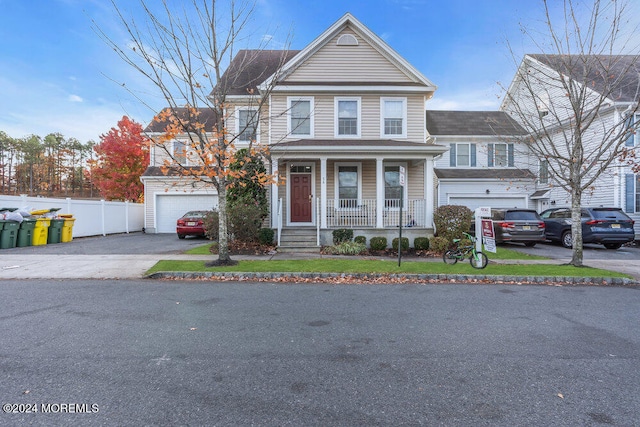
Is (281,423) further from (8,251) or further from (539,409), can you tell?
(8,251)

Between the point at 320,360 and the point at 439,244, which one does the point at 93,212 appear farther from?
the point at 320,360

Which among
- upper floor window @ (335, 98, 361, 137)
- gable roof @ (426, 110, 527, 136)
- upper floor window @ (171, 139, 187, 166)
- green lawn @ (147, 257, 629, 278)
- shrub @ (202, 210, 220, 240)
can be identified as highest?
gable roof @ (426, 110, 527, 136)

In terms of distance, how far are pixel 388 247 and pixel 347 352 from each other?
352 inches

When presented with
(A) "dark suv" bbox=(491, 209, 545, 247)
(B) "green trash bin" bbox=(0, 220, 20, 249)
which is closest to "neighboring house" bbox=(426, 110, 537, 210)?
(A) "dark suv" bbox=(491, 209, 545, 247)

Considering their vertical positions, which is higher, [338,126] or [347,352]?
[338,126]

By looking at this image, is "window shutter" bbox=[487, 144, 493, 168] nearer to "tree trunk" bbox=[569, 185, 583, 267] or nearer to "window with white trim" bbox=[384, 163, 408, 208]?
"window with white trim" bbox=[384, 163, 408, 208]

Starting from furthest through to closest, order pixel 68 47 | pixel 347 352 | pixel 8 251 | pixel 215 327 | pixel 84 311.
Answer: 1. pixel 68 47
2. pixel 8 251
3. pixel 84 311
4. pixel 215 327
5. pixel 347 352

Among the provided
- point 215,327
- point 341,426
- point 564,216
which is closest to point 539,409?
point 341,426

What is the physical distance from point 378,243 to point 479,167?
37.8 feet

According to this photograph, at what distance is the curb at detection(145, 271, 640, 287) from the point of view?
7.45 metres

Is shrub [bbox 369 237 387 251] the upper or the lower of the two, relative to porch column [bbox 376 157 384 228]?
lower

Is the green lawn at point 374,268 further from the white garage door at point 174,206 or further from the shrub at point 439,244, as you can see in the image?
the white garage door at point 174,206

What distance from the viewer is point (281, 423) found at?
2.32 m

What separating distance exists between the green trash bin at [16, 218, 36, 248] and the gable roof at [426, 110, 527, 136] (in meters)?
20.1
